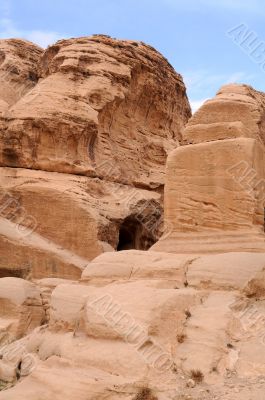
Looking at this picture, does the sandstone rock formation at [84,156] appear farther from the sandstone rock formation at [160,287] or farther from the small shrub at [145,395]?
the small shrub at [145,395]

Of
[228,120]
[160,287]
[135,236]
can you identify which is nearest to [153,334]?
[160,287]

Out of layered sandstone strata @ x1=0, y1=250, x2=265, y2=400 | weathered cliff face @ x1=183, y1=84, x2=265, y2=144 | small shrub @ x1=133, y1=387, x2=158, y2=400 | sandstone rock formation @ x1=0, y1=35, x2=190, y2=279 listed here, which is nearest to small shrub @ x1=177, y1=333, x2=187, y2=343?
layered sandstone strata @ x1=0, y1=250, x2=265, y2=400

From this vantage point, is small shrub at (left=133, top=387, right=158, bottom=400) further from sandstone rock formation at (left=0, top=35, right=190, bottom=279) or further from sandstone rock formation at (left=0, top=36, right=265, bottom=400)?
sandstone rock formation at (left=0, top=35, right=190, bottom=279)

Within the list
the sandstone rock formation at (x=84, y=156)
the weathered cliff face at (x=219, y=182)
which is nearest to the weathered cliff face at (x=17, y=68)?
the sandstone rock formation at (x=84, y=156)

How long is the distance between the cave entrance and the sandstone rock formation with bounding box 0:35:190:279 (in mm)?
38

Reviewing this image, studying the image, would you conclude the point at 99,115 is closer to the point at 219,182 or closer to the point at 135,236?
the point at 135,236

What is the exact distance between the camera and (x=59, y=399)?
5.42 meters

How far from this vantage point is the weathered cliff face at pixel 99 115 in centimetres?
1939

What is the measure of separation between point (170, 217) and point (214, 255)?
1.48m

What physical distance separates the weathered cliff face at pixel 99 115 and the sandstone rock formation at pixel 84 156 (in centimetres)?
4

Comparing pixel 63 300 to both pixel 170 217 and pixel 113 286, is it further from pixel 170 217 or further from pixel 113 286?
pixel 170 217

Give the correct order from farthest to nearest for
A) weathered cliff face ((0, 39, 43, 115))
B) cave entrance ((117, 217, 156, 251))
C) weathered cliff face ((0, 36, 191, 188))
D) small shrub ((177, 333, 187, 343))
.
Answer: weathered cliff face ((0, 39, 43, 115))
cave entrance ((117, 217, 156, 251))
weathered cliff face ((0, 36, 191, 188))
small shrub ((177, 333, 187, 343))

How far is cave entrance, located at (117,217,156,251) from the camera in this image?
20266mm

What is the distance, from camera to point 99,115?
20922 millimetres
